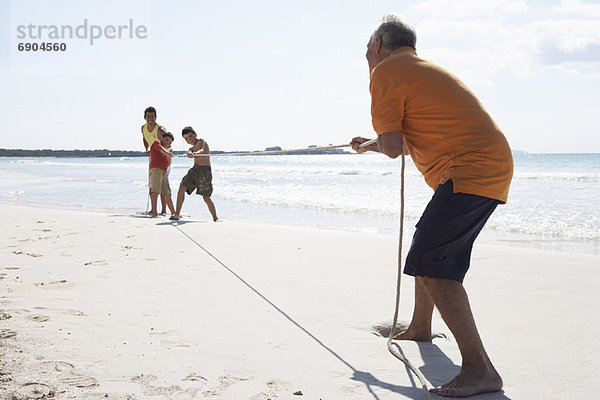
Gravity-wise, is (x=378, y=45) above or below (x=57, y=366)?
above

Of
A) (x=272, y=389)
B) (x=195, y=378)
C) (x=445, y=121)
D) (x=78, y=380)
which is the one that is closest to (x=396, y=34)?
(x=445, y=121)

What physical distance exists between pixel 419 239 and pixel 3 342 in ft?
6.96

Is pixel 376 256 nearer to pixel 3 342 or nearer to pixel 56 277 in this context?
pixel 56 277

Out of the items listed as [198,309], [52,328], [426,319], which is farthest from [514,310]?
[52,328]

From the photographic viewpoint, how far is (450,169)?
225cm

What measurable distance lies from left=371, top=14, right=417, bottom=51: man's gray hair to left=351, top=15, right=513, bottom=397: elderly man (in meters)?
0.13

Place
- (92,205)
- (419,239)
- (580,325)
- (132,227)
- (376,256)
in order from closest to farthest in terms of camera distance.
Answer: (419,239) < (580,325) < (376,256) < (132,227) < (92,205)

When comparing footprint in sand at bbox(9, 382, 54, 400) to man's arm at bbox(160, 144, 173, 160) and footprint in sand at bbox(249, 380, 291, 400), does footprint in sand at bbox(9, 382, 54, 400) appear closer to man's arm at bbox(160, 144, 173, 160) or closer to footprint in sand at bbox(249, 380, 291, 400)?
footprint in sand at bbox(249, 380, 291, 400)

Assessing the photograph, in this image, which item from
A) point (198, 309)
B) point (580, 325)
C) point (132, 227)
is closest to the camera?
point (580, 325)

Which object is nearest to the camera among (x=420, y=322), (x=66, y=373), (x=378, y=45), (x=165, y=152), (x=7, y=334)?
(x=66, y=373)

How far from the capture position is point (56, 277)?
13.5ft

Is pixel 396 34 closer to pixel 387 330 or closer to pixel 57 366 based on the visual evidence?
pixel 387 330

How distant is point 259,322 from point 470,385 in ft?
4.54

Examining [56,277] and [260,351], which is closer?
[260,351]
